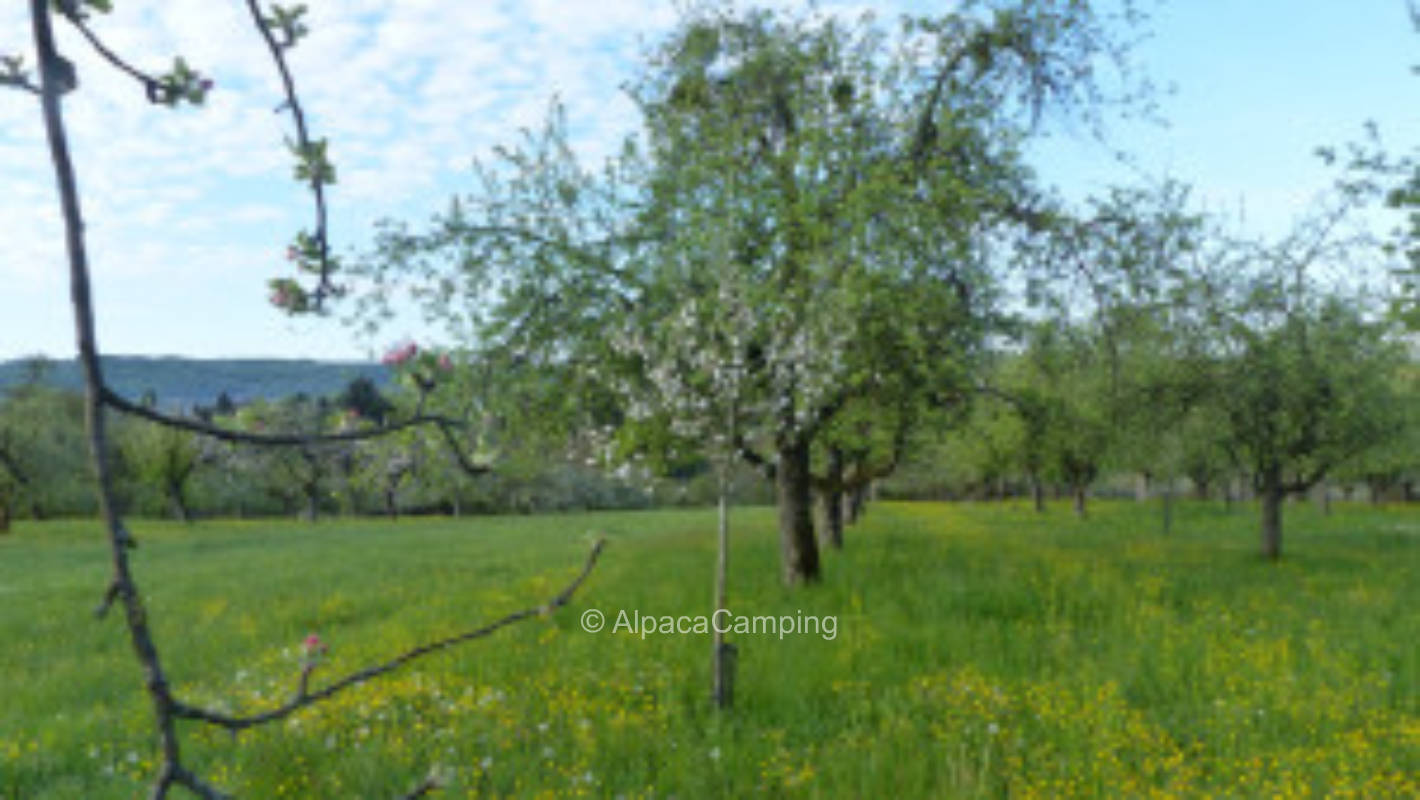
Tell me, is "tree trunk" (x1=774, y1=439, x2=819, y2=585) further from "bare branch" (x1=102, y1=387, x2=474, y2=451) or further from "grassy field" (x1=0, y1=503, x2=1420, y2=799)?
Answer: "bare branch" (x1=102, y1=387, x2=474, y2=451)

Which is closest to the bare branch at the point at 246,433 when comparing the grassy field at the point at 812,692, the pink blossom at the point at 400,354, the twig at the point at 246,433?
the twig at the point at 246,433

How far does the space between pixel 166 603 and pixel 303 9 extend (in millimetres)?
18524

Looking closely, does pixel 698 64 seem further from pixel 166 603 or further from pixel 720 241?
pixel 166 603

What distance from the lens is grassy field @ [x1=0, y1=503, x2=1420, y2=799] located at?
616cm

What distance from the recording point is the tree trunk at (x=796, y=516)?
14055mm

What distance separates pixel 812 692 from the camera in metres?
7.95

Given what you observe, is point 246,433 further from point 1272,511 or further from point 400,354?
point 1272,511

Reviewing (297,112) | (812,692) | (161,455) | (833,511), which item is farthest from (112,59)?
(161,455)

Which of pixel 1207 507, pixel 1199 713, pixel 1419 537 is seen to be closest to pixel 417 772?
pixel 1199 713

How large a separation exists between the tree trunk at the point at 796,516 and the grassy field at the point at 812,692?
0.51 meters

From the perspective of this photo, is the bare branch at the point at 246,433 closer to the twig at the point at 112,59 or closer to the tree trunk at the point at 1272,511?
the twig at the point at 112,59

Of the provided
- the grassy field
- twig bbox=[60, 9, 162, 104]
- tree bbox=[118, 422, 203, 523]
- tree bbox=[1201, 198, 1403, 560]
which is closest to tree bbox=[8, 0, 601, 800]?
twig bbox=[60, 9, 162, 104]

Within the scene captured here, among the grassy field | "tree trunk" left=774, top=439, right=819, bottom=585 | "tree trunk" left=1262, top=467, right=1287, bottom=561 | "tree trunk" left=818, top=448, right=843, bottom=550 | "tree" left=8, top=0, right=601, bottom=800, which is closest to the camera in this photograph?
"tree" left=8, top=0, right=601, bottom=800

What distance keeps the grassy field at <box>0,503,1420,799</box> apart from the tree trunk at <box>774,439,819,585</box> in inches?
20.2
